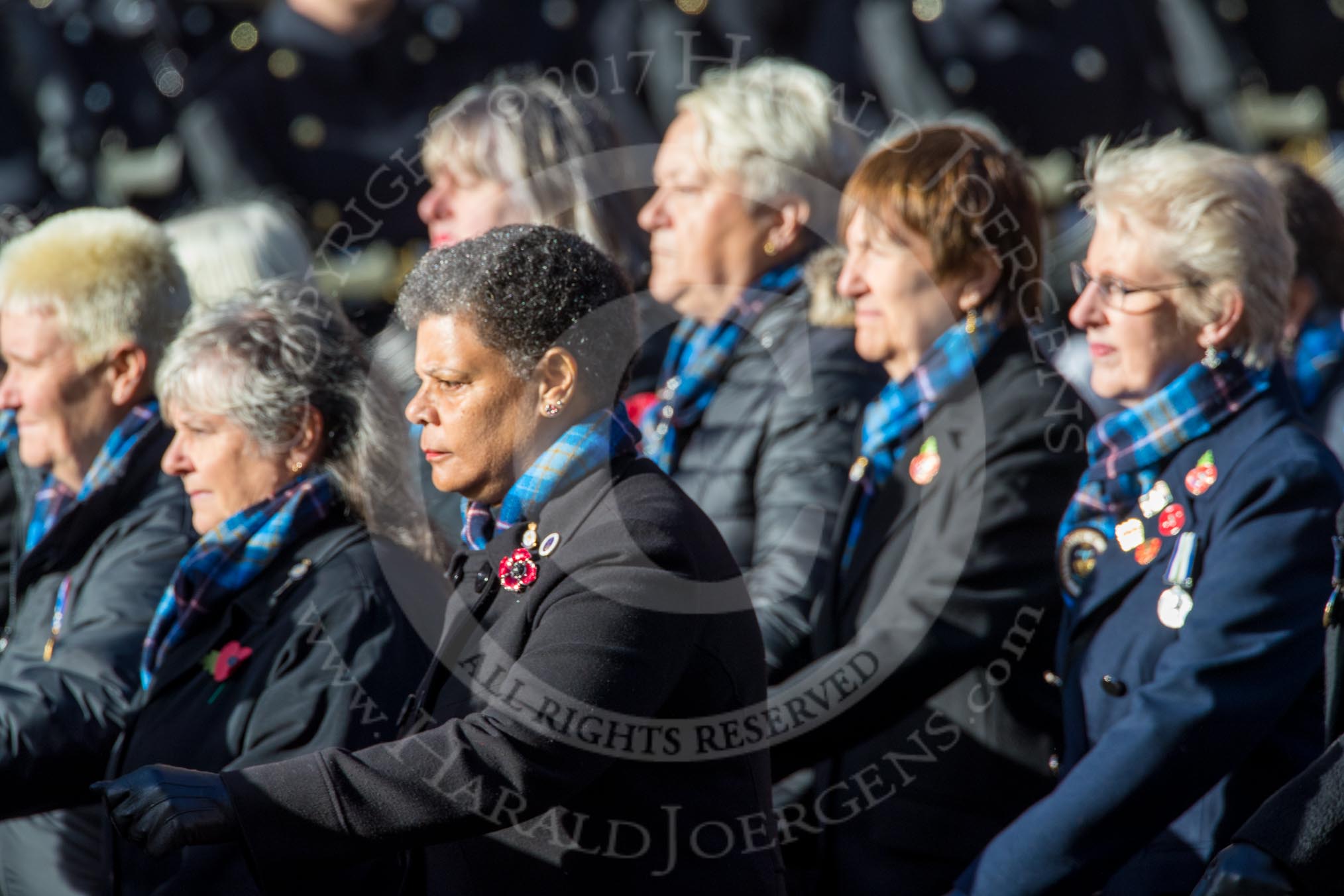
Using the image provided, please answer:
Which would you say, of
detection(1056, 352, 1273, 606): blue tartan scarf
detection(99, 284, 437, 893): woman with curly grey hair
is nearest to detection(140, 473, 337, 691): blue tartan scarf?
detection(99, 284, 437, 893): woman with curly grey hair

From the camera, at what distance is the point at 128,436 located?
3.41 m

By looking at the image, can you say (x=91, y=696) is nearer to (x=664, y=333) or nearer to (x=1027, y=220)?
(x=664, y=333)

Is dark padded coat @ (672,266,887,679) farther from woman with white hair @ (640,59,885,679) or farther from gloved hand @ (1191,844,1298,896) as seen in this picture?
gloved hand @ (1191,844,1298,896)

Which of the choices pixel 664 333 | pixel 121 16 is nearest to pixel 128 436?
pixel 664 333

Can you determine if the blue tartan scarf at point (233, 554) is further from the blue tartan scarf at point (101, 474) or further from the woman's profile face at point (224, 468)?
→ the blue tartan scarf at point (101, 474)

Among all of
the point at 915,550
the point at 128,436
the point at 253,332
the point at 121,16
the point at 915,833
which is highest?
the point at 121,16

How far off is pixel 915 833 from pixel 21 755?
1461 millimetres

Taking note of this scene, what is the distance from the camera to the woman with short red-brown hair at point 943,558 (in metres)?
2.79

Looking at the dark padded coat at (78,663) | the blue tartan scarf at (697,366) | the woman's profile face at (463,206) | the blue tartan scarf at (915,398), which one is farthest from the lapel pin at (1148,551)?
the dark padded coat at (78,663)

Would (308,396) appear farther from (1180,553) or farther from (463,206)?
(1180,553)

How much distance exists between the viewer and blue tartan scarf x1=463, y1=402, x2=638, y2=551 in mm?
2258

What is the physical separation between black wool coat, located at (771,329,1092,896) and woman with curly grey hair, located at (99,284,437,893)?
2.34ft

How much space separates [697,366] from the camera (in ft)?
11.3

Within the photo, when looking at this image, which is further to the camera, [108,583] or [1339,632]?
[108,583]
